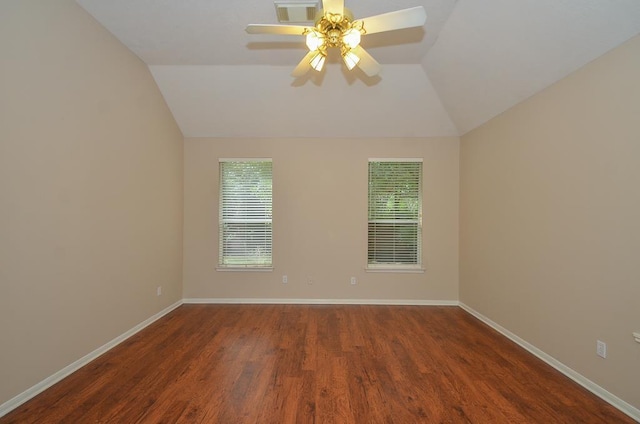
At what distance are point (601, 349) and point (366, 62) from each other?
2.89m

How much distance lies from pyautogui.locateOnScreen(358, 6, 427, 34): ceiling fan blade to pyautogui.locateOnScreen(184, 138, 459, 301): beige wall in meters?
2.55

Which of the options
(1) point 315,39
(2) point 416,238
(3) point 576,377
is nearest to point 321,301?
(2) point 416,238

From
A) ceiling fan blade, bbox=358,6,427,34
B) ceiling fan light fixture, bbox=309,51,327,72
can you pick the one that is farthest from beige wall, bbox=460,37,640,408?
ceiling fan light fixture, bbox=309,51,327,72

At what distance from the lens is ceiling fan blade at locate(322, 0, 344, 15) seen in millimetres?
1822

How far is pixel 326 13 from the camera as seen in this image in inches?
74.5

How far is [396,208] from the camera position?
15.0 ft

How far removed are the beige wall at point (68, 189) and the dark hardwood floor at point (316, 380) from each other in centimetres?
41

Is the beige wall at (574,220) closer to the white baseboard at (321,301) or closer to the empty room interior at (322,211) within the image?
the empty room interior at (322,211)

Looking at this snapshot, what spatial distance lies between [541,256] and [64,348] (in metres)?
4.40

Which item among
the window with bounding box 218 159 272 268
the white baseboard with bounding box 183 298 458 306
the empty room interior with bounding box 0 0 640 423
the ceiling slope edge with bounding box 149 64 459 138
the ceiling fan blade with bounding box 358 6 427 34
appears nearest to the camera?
the ceiling fan blade with bounding box 358 6 427 34

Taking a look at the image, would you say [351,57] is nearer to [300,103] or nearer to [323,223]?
[300,103]

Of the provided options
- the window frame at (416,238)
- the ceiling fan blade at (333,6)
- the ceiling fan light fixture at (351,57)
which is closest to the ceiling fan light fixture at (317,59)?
the ceiling fan light fixture at (351,57)

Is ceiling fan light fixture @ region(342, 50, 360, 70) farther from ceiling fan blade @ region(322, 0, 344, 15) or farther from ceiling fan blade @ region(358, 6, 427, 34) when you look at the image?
ceiling fan blade @ region(322, 0, 344, 15)

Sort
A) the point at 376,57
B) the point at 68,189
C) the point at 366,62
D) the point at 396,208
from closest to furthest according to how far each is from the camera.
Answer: the point at 366,62
the point at 68,189
the point at 376,57
the point at 396,208
